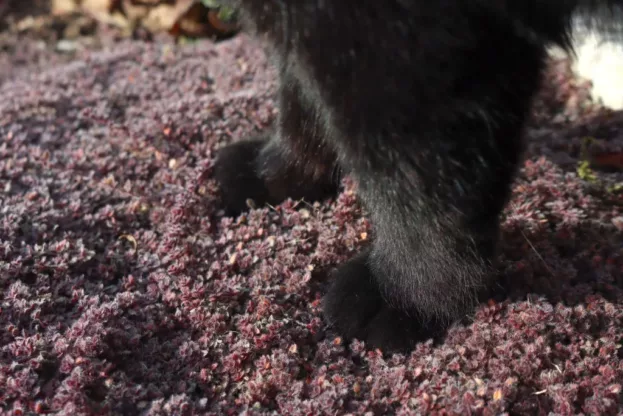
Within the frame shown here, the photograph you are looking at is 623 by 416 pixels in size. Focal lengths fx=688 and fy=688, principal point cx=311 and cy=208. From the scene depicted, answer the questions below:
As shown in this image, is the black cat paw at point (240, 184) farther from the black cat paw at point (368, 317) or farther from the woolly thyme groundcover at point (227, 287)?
the black cat paw at point (368, 317)

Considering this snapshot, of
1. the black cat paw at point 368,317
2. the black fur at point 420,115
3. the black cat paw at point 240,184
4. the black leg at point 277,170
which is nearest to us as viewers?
the black fur at point 420,115

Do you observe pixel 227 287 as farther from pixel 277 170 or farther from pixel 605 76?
pixel 605 76

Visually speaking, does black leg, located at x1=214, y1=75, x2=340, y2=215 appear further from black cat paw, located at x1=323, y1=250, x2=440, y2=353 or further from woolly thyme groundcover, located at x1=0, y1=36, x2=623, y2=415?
black cat paw, located at x1=323, y1=250, x2=440, y2=353

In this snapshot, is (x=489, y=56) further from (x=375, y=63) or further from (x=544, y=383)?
(x=544, y=383)

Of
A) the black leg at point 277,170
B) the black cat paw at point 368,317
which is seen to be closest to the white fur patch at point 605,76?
the black leg at point 277,170

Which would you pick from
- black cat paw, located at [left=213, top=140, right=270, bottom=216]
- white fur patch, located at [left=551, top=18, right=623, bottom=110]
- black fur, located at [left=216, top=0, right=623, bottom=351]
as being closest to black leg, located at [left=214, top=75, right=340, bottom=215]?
black cat paw, located at [left=213, top=140, right=270, bottom=216]
